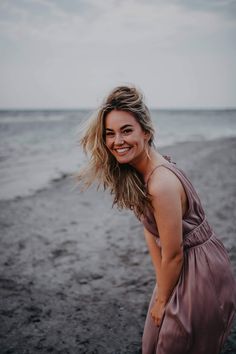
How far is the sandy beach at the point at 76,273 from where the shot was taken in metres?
3.16

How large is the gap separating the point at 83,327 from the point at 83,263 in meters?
1.47

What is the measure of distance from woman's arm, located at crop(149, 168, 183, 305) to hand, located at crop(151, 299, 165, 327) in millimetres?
230

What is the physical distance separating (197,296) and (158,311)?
0.93 feet

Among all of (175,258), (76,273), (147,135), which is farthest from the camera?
(76,273)

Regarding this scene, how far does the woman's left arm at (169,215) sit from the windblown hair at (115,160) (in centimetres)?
13

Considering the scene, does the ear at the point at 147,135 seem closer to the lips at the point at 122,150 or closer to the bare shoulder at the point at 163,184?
the lips at the point at 122,150

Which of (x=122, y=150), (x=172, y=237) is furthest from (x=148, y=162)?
(x=172, y=237)

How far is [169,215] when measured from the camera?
157 centimetres

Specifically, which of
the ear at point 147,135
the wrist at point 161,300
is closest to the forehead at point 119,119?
the ear at point 147,135

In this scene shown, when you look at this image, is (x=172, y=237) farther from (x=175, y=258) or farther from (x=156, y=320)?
(x=156, y=320)

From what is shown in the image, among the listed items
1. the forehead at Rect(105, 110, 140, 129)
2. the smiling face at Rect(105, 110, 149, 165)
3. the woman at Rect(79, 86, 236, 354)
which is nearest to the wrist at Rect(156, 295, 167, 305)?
the woman at Rect(79, 86, 236, 354)

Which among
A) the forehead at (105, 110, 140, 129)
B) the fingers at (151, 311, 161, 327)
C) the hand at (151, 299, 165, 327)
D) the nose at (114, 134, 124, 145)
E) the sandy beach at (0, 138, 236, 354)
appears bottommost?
the sandy beach at (0, 138, 236, 354)

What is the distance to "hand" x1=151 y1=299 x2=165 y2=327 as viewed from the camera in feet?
5.95

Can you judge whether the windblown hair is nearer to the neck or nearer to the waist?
the neck
